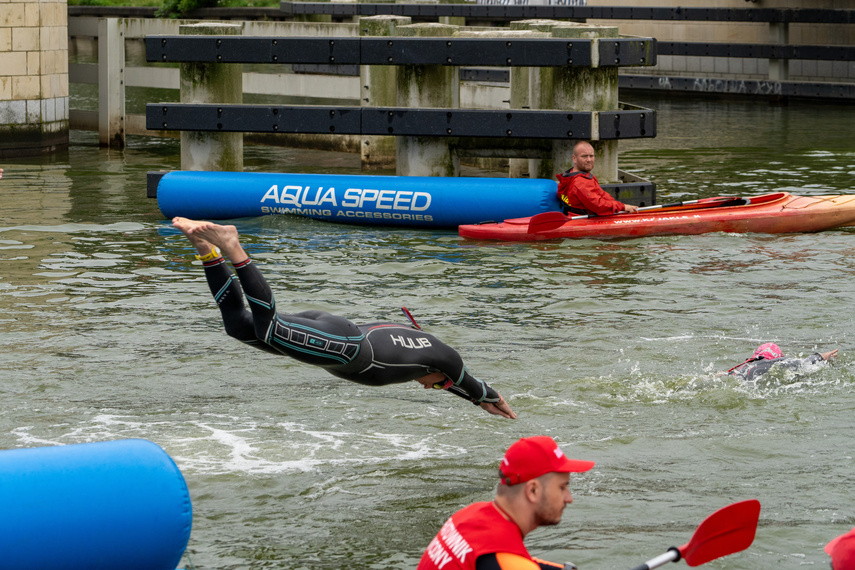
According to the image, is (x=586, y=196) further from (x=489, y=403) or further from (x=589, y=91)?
(x=489, y=403)

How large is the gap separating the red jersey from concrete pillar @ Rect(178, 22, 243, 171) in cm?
1211

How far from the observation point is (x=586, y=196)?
41.4 feet

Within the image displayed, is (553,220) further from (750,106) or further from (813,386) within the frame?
(750,106)

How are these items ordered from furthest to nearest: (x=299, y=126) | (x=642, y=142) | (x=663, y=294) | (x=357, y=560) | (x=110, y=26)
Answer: (x=642, y=142), (x=110, y=26), (x=299, y=126), (x=663, y=294), (x=357, y=560)

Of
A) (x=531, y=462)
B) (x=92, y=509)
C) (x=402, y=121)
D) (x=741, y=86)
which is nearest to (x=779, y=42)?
(x=741, y=86)

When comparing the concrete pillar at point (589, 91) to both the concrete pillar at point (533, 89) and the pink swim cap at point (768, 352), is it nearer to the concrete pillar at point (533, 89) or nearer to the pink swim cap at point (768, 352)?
the concrete pillar at point (533, 89)

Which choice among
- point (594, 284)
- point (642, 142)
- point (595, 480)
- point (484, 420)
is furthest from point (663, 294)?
point (642, 142)

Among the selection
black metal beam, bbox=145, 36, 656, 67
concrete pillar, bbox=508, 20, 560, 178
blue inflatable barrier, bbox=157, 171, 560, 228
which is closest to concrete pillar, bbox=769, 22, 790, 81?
concrete pillar, bbox=508, 20, 560, 178

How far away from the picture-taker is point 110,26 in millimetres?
19922

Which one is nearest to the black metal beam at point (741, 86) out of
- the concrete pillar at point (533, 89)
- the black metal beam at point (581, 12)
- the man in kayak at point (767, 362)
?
the black metal beam at point (581, 12)

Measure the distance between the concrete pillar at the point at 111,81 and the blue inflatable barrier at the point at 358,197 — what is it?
6723mm

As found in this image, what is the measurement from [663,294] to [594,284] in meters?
0.68

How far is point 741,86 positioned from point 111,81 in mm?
16047

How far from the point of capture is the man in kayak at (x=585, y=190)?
41.4ft
